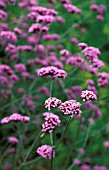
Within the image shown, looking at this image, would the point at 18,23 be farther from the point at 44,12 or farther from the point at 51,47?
the point at 44,12

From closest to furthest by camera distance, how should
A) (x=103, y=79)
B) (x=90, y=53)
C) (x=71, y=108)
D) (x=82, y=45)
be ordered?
(x=71, y=108) < (x=90, y=53) < (x=82, y=45) < (x=103, y=79)

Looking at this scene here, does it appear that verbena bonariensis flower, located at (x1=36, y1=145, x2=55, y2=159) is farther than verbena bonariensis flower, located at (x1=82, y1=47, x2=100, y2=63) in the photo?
No

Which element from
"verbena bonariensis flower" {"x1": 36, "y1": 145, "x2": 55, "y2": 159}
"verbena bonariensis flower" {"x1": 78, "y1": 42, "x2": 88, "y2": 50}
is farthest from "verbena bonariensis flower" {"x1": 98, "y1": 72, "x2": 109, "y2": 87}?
"verbena bonariensis flower" {"x1": 36, "y1": 145, "x2": 55, "y2": 159}

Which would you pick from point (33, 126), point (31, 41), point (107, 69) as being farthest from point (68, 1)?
point (107, 69)

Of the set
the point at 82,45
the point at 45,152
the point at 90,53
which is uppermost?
the point at 82,45

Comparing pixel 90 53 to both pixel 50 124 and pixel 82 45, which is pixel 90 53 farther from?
pixel 50 124

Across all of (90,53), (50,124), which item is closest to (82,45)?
(90,53)

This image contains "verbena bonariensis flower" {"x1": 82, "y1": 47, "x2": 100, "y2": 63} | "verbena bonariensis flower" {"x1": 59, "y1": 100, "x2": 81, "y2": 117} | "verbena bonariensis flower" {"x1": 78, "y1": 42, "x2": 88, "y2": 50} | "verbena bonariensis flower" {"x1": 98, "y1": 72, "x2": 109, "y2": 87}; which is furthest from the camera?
"verbena bonariensis flower" {"x1": 98, "y1": 72, "x2": 109, "y2": 87}

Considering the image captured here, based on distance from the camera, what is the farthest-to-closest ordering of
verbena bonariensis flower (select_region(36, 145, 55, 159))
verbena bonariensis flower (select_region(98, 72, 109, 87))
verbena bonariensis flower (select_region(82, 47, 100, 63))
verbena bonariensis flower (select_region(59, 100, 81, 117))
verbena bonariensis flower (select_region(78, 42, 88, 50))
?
verbena bonariensis flower (select_region(98, 72, 109, 87)) < verbena bonariensis flower (select_region(78, 42, 88, 50)) < verbena bonariensis flower (select_region(82, 47, 100, 63)) < verbena bonariensis flower (select_region(36, 145, 55, 159)) < verbena bonariensis flower (select_region(59, 100, 81, 117))

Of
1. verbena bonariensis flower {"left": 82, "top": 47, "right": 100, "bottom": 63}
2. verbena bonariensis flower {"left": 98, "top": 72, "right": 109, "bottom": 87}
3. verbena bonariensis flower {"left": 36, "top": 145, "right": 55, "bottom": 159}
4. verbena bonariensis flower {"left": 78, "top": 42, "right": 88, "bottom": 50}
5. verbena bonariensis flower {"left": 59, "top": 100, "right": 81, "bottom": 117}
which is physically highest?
verbena bonariensis flower {"left": 78, "top": 42, "right": 88, "bottom": 50}

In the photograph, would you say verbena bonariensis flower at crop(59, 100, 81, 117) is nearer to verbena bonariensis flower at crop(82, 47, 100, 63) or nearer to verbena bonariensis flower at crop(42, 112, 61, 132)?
verbena bonariensis flower at crop(42, 112, 61, 132)

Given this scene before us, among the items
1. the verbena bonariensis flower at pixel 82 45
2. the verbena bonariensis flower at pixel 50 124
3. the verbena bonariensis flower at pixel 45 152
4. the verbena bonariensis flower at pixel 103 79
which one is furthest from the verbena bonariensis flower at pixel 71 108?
the verbena bonariensis flower at pixel 103 79
